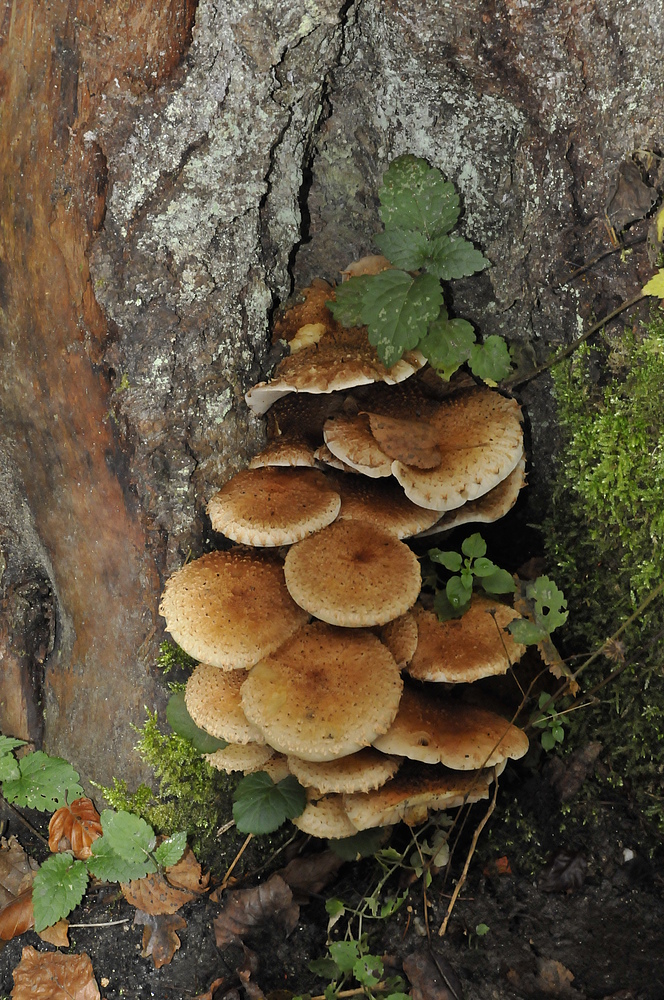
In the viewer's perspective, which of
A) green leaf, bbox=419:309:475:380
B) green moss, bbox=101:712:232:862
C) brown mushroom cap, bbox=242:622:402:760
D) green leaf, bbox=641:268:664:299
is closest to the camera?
brown mushroom cap, bbox=242:622:402:760

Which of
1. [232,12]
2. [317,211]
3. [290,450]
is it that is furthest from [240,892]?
[232,12]

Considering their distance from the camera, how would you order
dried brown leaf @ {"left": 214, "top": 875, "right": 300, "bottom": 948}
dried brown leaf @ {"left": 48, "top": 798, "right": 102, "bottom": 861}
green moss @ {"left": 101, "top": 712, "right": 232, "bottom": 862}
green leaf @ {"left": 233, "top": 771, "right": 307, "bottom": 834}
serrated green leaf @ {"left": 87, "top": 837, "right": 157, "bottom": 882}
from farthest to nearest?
1. dried brown leaf @ {"left": 48, "top": 798, "right": 102, "bottom": 861}
2. green moss @ {"left": 101, "top": 712, "right": 232, "bottom": 862}
3. serrated green leaf @ {"left": 87, "top": 837, "right": 157, "bottom": 882}
4. dried brown leaf @ {"left": 214, "top": 875, "right": 300, "bottom": 948}
5. green leaf @ {"left": 233, "top": 771, "right": 307, "bottom": 834}

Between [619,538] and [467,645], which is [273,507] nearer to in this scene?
[467,645]

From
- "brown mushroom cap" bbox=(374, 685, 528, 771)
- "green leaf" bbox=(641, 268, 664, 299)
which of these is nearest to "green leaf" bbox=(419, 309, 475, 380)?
"green leaf" bbox=(641, 268, 664, 299)

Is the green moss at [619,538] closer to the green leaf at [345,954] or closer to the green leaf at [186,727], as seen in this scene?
the green leaf at [345,954]

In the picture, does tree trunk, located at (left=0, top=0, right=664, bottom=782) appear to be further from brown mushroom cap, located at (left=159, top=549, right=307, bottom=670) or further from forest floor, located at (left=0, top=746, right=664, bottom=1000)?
forest floor, located at (left=0, top=746, right=664, bottom=1000)

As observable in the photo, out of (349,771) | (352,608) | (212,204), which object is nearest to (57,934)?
(349,771)

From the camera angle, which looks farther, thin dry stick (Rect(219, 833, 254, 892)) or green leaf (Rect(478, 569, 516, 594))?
thin dry stick (Rect(219, 833, 254, 892))

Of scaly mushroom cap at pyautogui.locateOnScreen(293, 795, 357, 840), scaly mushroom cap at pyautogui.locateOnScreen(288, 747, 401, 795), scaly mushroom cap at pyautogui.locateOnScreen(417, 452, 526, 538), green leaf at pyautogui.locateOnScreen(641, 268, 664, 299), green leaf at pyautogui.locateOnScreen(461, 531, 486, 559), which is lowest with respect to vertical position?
scaly mushroom cap at pyautogui.locateOnScreen(293, 795, 357, 840)
